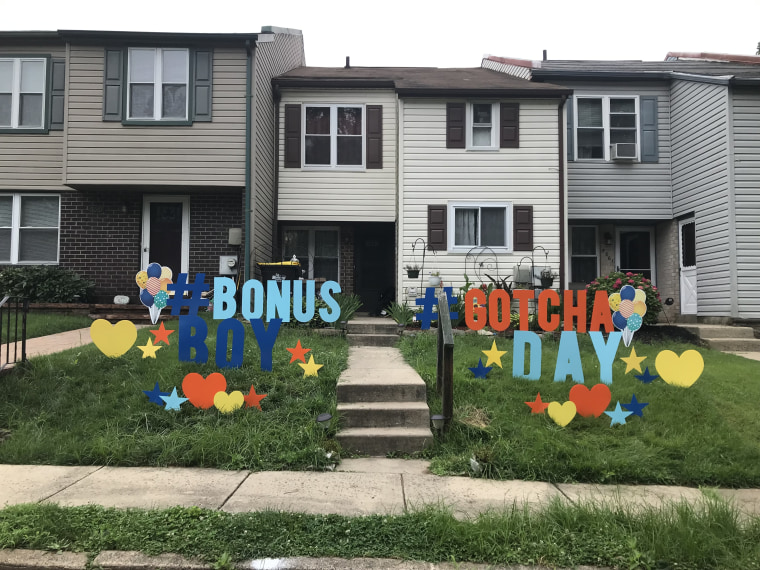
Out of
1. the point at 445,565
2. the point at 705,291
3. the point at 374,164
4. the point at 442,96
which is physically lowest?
the point at 445,565

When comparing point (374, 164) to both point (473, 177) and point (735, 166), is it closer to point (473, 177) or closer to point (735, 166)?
point (473, 177)

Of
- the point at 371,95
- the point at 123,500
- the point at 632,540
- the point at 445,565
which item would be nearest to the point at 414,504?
the point at 445,565

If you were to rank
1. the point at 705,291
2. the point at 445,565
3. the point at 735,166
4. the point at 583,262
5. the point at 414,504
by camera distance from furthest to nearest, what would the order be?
the point at 583,262, the point at 705,291, the point at 735,166, the point at 414,504, the point at 445,565

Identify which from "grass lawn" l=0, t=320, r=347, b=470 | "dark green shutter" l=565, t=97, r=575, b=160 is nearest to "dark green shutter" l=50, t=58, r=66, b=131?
"grass lawn" l=0, t=320, r=347, b=470

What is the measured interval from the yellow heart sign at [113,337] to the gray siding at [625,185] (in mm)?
11125

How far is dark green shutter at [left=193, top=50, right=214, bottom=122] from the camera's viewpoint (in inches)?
446

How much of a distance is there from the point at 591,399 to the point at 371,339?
15.0ft

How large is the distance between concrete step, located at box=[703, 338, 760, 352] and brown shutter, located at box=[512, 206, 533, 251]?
13.8 feet

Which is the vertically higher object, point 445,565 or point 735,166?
point 735,166

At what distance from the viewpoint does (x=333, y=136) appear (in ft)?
43.2

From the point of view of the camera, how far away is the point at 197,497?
388 cm

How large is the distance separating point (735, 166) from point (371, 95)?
853cm

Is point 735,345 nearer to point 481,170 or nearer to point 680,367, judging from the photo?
point 680,367

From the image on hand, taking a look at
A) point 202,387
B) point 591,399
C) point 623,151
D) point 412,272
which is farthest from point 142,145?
point 623,151
